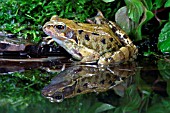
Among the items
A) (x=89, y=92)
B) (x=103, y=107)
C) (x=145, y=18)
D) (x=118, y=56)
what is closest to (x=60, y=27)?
(x=118, y=56)

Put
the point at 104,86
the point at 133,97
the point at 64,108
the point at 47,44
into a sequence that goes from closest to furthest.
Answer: the point at 64,108 < the point at 133,97 < the point at 104,86 < the point at 47,44

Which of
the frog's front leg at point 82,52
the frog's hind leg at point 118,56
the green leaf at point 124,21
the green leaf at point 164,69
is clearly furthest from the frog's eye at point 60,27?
the green leaf at point 164,69

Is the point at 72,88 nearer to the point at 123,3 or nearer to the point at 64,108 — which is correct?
the point at 64,108

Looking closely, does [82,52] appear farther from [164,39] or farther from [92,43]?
[164,39]

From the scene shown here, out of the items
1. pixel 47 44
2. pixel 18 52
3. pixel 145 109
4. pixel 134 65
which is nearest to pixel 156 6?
pixel 134 65

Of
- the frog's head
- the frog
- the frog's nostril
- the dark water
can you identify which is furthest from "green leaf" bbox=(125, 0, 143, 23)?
the frog's nostril

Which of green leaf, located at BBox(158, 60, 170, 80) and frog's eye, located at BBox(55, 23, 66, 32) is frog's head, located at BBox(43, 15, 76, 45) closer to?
frog's eye, located at BBox(55, 23, 66, 32)

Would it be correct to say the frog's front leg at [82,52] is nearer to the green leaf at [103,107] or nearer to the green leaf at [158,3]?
the green leaf at [158,3]
